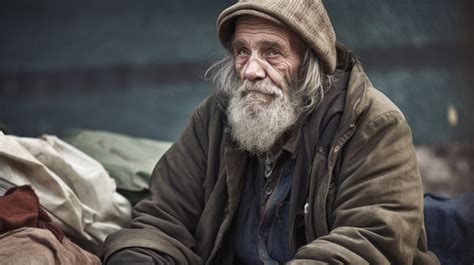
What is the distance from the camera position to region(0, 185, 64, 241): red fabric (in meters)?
3.97

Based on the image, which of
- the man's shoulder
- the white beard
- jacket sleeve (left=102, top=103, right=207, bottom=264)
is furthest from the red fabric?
the man's shoulder

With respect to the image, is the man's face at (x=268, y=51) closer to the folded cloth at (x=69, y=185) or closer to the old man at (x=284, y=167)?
the old man at (x=284, y=167)

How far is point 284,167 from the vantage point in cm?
437

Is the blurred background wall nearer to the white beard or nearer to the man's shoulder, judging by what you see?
the white beard

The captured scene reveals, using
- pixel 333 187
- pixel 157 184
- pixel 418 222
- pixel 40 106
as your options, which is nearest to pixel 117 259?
pixel 157 184

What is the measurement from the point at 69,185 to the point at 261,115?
3.36 ft

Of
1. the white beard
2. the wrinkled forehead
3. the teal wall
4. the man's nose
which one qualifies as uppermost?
the wrinkled forehead

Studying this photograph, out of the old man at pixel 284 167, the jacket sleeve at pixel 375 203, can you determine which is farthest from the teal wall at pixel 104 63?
the jacket sleeve at pixel 375 203

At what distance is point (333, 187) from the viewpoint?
13.6 ft

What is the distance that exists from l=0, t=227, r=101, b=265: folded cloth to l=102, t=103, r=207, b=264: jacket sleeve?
0.35 metres

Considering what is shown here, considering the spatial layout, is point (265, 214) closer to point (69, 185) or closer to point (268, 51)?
point (268, 51)

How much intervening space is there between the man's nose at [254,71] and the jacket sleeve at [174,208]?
1.49 ft

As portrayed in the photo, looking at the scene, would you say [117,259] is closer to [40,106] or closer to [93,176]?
[93,176]

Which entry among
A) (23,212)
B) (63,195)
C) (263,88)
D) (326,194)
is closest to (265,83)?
(263,88)
